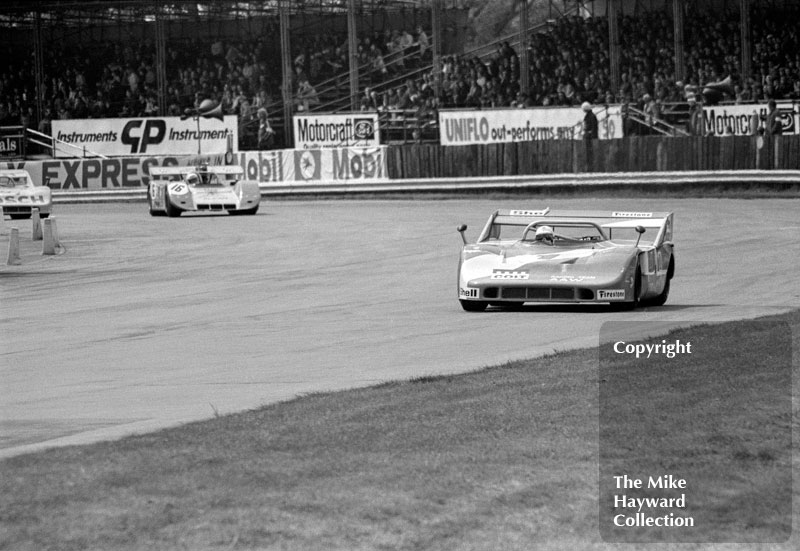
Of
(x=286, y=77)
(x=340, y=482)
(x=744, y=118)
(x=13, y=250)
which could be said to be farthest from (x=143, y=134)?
(x=340, y=482)

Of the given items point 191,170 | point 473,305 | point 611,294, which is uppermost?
point 191,170

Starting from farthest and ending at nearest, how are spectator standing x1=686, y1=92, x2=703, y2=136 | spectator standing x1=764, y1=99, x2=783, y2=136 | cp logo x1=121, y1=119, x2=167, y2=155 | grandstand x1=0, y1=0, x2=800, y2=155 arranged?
cp logo x1=121, y1=119, x2=167, y2=155, grandstand x1=0, y1=0, x2=800, y2=155, spectator standing x1=686, y1=92, x2=703, y2=136, spectator standing x1=764, y1=99, x2=783, y2=136

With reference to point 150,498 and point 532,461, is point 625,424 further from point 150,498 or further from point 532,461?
point 150,498

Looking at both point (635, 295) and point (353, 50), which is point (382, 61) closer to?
point (353, 50)

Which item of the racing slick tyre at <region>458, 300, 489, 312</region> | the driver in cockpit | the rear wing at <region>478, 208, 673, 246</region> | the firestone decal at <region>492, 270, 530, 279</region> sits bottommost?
the racing slick tyre at <region>458, 300, 489, 312</region>

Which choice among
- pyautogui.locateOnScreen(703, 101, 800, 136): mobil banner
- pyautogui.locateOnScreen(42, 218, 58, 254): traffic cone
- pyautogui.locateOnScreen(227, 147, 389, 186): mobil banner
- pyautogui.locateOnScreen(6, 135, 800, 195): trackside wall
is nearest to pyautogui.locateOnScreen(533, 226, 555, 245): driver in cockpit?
pyautogui.locateOnScreen(42, 218, 58, 254): traffic cone

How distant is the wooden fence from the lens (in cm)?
3156

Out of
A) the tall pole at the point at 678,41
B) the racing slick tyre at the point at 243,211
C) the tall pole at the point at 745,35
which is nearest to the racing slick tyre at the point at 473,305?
the racing slick tyre at the point at 243,211

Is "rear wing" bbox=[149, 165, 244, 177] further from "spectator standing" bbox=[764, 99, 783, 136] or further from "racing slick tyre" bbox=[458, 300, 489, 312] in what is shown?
"racing slick tyre" bbox=[458, 300, 489, 312]

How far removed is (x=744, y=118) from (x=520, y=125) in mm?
6098

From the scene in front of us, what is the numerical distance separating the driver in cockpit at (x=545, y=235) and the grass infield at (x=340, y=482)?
21.6 ft

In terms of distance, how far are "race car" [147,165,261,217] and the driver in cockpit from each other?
19.5 metres

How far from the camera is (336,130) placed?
3925 centimetres

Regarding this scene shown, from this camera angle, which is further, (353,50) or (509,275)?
(353,50)
